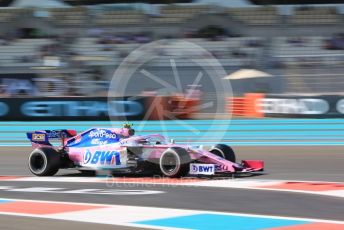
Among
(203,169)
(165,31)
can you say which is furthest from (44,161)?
(165,31)

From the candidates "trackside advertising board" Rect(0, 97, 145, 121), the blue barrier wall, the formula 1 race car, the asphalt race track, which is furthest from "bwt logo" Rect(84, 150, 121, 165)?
"trackside advertising board" Rect(0, 97, 145, 121)

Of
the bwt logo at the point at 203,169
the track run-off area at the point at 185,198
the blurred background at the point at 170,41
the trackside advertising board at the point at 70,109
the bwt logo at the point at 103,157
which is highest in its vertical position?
the blurred background at the point at 170,41

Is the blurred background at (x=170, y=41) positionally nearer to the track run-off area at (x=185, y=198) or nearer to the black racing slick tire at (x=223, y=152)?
the track run-off area at (x=185, y=198)

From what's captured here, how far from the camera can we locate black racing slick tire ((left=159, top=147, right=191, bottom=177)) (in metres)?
8.16

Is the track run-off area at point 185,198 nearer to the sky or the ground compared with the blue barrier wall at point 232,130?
nearer to the ground

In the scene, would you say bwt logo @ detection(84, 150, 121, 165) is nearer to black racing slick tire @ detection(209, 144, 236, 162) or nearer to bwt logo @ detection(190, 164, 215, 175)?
bwt logo @ detection(190, 164, 215, 175)

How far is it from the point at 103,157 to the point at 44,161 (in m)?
1.05

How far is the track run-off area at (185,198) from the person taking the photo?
17.5 feet

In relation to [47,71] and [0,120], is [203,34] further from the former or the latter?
[0,120]

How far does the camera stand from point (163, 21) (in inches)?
1165

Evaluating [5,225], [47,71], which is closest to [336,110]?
[47,71]

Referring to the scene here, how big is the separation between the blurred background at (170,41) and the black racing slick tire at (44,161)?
934 cm

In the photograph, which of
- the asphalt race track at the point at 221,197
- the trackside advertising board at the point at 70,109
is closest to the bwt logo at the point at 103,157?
the asphalt race track at the point at 221,197

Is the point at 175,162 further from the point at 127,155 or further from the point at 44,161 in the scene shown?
the point at 44,161
